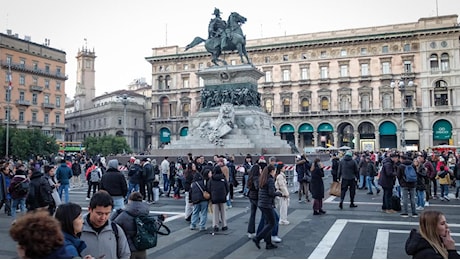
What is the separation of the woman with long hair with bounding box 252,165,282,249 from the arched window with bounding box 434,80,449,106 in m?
55.6

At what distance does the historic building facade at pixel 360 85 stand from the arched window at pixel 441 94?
0.12 m

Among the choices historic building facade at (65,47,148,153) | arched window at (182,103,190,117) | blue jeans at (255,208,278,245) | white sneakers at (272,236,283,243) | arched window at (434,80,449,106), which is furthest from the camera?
historic building facade at (65,47,148,153)

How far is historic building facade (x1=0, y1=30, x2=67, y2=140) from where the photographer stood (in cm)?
5762

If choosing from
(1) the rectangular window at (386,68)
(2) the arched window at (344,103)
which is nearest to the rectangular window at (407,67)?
(1) the rectangular window at (386,68)

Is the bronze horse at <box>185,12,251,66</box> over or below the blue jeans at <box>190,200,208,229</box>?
over

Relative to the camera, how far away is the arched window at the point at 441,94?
182ft

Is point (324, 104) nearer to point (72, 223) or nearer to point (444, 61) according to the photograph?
point (444, 61)

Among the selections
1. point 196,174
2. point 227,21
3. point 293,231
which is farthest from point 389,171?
point 227,21

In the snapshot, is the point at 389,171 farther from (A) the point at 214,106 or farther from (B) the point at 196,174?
(A) the point at 214,106

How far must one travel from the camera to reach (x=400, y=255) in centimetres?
680

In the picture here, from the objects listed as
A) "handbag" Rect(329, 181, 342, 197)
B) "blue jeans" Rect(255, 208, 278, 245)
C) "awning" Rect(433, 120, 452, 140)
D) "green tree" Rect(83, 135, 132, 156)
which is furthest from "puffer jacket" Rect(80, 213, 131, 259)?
"awning" Rect(433, 120, 452, 140)

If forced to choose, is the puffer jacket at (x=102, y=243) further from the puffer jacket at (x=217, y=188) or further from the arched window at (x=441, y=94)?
the arched window at (x=441, y=94)

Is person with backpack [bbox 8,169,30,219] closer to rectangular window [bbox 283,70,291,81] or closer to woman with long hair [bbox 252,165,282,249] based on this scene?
woman with long hair [bbox 252,165,282,249]

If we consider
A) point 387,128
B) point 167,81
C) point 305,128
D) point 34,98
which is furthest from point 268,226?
point 167,81
